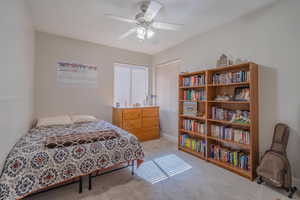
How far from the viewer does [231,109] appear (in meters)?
2.49

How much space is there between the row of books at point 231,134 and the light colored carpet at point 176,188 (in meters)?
0.54

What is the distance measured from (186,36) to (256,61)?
1.52 meters

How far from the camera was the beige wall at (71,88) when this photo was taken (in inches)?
119

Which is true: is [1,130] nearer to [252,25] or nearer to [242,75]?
[242,75]

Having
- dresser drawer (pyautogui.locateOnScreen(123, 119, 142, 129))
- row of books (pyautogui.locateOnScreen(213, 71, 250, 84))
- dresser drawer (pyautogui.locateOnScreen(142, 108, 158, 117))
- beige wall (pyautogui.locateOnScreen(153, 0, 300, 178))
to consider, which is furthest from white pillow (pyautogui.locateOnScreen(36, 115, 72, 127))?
beige wall (pyautogui.locateOnScreen(153, 0, 300, 178))

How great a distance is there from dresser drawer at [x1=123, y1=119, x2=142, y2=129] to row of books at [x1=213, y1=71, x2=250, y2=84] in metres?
2.07

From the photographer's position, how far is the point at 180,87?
316 cm

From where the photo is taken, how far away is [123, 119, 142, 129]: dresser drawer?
3.51 m

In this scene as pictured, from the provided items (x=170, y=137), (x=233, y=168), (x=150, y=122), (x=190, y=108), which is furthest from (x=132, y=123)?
(x=233, y=168)

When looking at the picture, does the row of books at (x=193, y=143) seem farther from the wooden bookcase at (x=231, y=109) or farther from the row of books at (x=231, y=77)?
the row of books at (x=231, y=77)

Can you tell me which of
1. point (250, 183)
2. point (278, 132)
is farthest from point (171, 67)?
point (250, 183)

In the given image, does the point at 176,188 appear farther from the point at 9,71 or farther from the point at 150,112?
the point at 9,71

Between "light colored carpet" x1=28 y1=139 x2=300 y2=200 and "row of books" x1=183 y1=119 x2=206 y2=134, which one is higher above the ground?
"row of books" x1=183 y1=119 x2=206 y2=134

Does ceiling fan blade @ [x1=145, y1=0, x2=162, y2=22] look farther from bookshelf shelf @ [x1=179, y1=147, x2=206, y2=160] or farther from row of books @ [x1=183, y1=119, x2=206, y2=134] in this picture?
bookshelf shelf @ [x1=179, y1=147, x2=206, y2=160]
